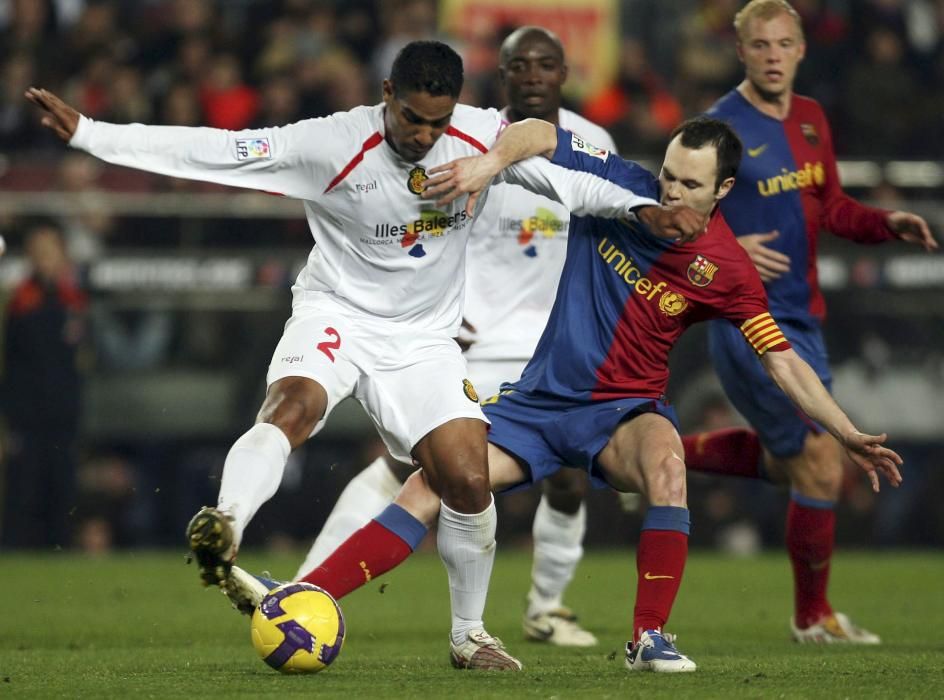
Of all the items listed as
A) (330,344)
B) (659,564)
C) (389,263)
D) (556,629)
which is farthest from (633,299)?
(556,629)

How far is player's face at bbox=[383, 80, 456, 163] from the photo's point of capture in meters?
5.85

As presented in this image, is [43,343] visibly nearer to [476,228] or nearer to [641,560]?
[476,228]

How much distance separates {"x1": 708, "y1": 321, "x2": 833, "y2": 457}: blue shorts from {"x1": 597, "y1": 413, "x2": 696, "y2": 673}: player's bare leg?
1.57m

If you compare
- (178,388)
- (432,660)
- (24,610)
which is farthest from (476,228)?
(178,388)

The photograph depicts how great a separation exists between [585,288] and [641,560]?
3.76 ft

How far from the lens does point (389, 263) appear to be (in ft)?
20.5

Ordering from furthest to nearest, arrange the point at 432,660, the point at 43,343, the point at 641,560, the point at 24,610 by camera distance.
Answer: the point at 43,343
the point at 24,610
the point at 432,660
the point at 641,560

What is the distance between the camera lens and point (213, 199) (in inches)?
492

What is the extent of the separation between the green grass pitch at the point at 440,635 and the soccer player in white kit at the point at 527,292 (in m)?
0.41

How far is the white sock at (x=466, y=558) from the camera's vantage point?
19.7 ft

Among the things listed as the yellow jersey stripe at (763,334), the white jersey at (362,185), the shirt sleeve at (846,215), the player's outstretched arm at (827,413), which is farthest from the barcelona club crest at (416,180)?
the shirt sleeve at (846,215)

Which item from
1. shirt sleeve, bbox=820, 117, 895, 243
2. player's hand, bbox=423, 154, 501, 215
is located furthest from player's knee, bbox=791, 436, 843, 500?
Result: player's hand, bbox=423, 154, 501, 215

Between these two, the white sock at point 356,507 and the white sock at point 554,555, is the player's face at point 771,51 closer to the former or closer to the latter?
the white sock at point 554,555

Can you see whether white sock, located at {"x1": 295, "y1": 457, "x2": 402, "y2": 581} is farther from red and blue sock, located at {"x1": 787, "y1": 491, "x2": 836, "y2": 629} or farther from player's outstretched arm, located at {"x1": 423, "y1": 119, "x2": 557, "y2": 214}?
red and blue sock, located at {"x1": 787, "y1": 491, "x2": 836, "y2": 629}
